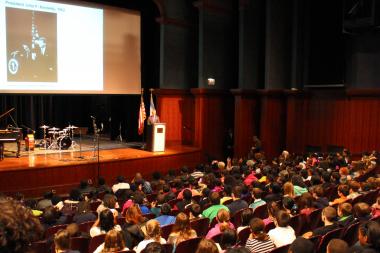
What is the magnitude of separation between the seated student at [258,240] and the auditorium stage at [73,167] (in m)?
6.78

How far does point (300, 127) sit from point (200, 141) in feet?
11.5

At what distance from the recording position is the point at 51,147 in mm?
Answer: 12602

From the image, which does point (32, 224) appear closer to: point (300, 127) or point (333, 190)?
point (333, 190)

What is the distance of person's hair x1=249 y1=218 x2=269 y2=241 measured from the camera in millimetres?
4074

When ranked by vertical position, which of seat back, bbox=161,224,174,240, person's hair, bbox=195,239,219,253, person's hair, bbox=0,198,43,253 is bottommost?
seat back, bbox=161,224,174,240

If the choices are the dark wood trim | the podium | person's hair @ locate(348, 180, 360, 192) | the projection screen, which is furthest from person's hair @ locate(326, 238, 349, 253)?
the dark wood trim

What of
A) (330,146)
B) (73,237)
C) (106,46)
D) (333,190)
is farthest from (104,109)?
(73,237)

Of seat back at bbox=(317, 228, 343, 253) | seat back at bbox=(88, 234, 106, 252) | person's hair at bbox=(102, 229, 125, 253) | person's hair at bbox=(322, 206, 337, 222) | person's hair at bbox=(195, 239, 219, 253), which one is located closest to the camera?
person's hair at bbox=(195, 239, 219, 253)

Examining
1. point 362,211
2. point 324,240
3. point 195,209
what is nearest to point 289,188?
point 362,211

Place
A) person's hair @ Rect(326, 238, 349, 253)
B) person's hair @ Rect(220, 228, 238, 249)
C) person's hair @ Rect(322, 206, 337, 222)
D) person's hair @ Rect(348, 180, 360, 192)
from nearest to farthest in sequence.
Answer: person's hair @ Rect(326, 238, 349, 253) → person's hair @ Rect(220, 228, 238, 249) → person's hair @ Rect(322, 206, 337, 222) → person's hair @ Rect(348, 180, 360, 192)

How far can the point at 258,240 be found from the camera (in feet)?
13.5

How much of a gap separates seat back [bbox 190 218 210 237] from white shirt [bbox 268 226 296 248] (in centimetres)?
94

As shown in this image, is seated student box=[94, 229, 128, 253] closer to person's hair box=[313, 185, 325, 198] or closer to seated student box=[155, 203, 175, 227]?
seated student box=[155, 203, 175, 227]

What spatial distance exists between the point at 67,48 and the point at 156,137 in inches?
144
